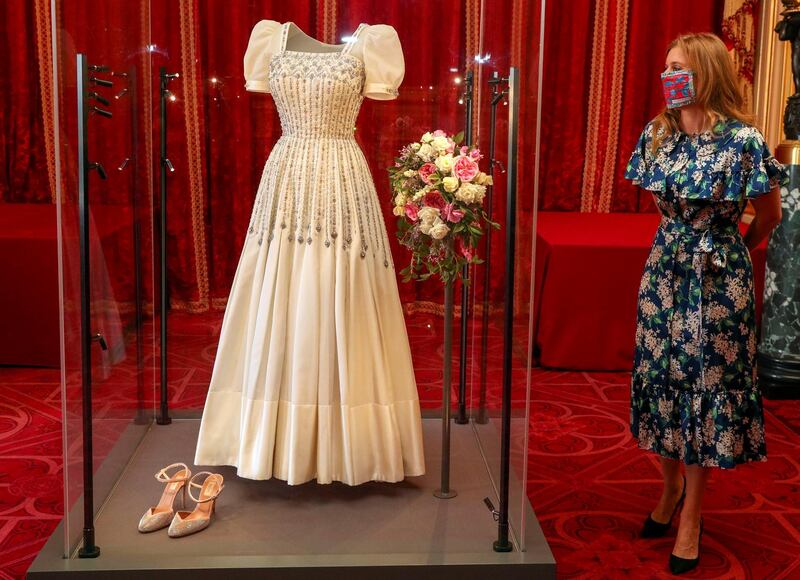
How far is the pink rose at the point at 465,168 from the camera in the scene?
2.65 metres

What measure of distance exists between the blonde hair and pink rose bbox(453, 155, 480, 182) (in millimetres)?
583

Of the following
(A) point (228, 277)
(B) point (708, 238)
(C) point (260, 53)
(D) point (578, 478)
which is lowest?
(D) point (578, 478)

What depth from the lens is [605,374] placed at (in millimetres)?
4617

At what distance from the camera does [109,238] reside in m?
2.94

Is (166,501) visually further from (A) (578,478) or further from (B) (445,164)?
(A) (578,478)

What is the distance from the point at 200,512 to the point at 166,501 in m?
0.11

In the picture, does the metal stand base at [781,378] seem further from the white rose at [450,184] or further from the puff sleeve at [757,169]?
the white rose at [450,184]

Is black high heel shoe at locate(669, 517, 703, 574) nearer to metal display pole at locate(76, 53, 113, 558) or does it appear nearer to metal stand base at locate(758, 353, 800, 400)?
metal display pole at locate(76, 53, 113, 558)

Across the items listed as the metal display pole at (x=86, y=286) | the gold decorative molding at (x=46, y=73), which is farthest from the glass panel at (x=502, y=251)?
the gold decorative molding at (x=46, y=73)

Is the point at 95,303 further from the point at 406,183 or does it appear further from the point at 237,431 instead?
the point at 406,183

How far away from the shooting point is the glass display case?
2520mm

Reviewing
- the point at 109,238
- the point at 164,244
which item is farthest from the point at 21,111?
the point at 109,238

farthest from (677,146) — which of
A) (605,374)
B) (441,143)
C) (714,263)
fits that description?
(605,374)

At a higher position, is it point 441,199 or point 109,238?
point 441,199
